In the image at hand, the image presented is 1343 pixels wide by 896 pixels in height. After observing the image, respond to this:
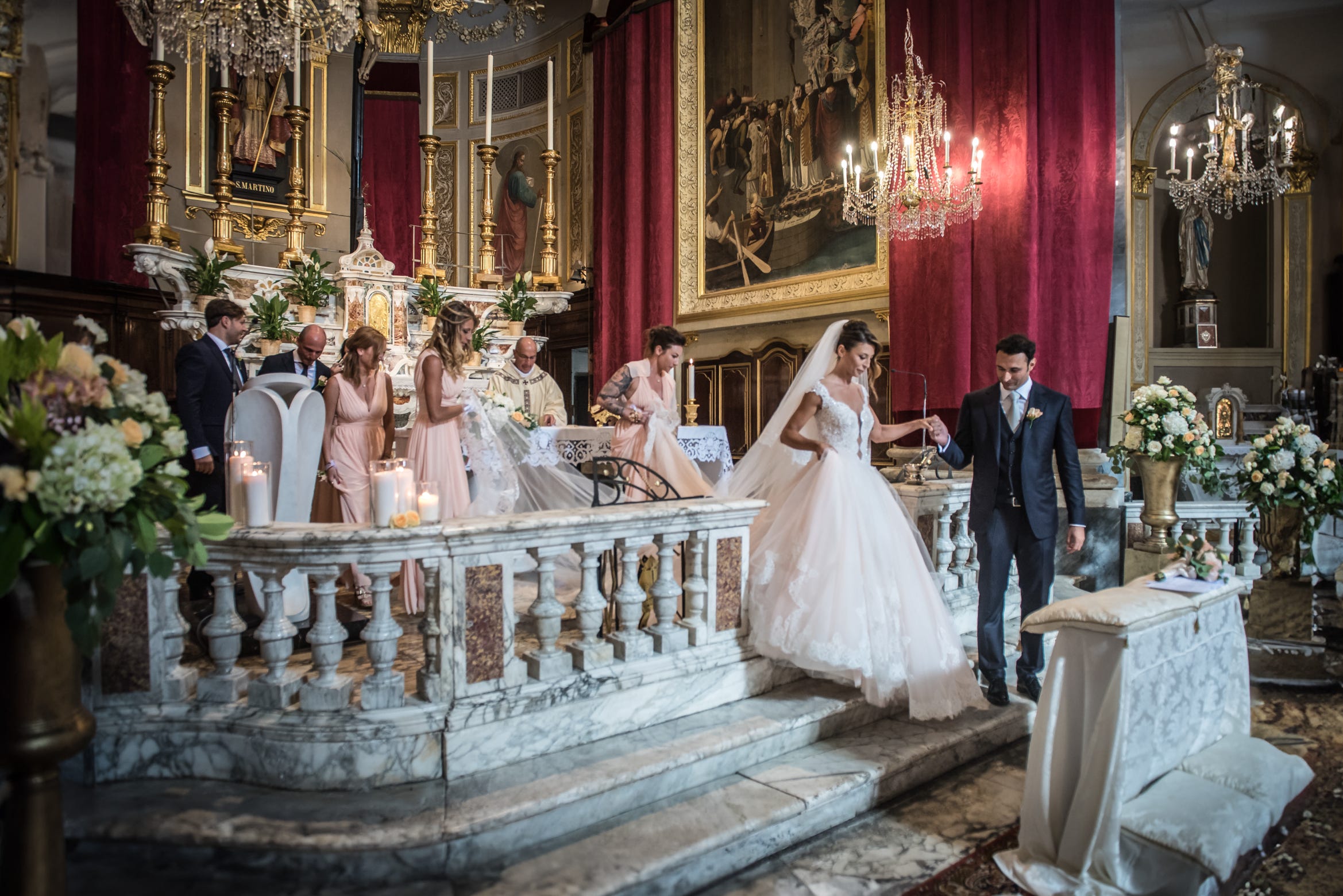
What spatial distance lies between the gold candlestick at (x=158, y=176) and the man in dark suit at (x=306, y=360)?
5.62 feet

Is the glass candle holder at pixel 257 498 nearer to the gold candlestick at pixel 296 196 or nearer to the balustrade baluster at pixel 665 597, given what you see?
the balustrade baluster at pixel 665 597

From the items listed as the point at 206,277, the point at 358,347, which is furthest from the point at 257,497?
the point at 206,277

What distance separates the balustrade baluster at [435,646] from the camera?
261 cm

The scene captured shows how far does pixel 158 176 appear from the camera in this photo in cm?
620

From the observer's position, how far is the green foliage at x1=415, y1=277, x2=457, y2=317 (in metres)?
6.88

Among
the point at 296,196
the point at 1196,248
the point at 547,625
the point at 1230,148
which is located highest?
the point at 1230,148

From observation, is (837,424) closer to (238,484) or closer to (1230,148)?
(238,484)

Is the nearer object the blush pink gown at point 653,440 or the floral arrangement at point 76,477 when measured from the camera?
the floral arrangement at point 76,477

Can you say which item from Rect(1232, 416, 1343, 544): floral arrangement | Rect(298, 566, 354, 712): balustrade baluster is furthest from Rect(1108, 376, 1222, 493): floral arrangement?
Rect(298, 566, 354, 712): balustrade baluster

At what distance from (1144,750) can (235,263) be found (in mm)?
6509

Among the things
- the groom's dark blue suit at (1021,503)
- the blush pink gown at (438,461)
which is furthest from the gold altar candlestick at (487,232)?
the groom's dark blue suit at (1021,503)

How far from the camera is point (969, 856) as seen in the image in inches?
105

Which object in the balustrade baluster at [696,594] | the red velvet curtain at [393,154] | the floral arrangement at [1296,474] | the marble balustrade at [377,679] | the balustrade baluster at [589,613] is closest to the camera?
the marble balustrade at [377,679]

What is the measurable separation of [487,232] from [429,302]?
3.24 feet
